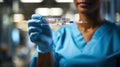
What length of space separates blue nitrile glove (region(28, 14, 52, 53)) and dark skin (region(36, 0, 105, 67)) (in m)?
0.03

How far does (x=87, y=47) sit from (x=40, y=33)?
20 cm

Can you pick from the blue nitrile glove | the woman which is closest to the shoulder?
the woman

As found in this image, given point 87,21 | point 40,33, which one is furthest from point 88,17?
point 40,33

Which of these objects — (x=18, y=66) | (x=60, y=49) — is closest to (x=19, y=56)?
(x=18, y=66)

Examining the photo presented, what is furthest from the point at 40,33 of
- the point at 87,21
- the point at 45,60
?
the point at 87,21

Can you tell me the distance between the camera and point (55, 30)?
1.11 meters

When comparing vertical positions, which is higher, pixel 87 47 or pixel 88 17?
pixel 88 17

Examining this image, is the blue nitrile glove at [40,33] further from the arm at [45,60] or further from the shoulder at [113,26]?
the shoulder at [113,26]

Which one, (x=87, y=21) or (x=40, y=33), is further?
(x=87, y=21)

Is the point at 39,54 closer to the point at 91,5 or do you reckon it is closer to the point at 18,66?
the point at 91,5

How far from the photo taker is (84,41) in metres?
1.10

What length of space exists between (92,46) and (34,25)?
→ 242 millimetres

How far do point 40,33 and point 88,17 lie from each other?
0.68 ft

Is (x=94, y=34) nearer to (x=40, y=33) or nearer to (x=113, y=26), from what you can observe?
(x=113, y=26)
